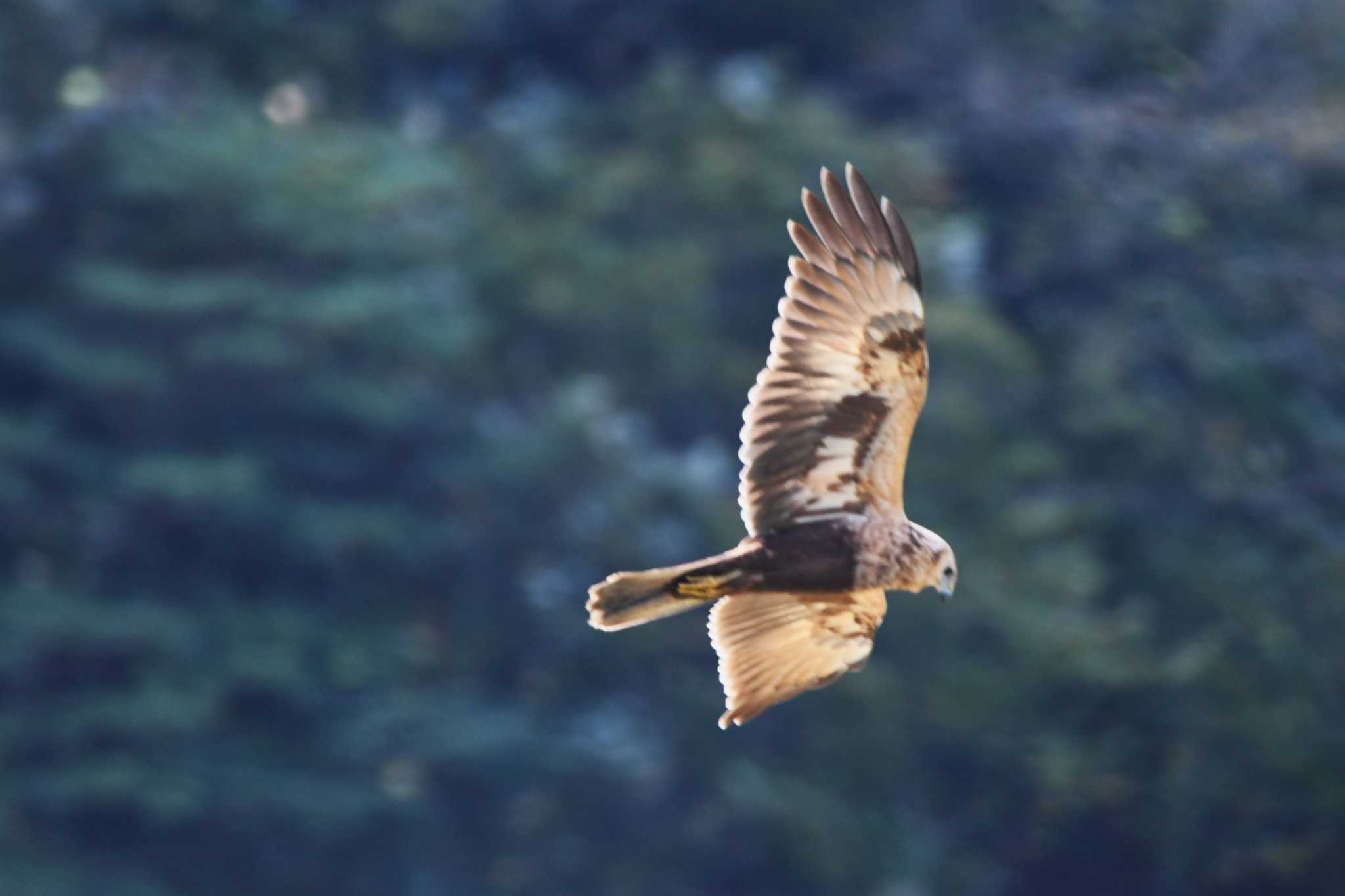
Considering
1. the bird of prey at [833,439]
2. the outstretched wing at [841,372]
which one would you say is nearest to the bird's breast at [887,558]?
the bird of prey at [833,439]

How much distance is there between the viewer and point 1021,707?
17.2m

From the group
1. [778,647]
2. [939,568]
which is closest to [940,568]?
[939,568]

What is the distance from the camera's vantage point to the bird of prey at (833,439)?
19.3 feet

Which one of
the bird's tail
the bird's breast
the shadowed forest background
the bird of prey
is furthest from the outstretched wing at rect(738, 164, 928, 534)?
the shadowed forest background

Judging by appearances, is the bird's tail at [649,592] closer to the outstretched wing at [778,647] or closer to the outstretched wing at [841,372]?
the outstretched wing at [841,372]

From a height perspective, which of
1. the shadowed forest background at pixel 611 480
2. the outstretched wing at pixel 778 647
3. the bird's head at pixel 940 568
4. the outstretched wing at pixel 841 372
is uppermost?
the shadowed forest background at pixel 611 480

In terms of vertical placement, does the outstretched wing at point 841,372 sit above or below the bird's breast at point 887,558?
above

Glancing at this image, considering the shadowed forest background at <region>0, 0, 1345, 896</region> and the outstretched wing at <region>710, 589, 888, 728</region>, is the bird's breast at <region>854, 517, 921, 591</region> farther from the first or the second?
the shadowed forest background at <region>0, 0, 1345, 896</region>

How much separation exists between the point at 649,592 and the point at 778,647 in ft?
2.31

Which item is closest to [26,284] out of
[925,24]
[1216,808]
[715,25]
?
[715,25]

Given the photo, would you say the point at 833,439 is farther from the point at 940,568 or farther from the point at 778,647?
the point at 778,647

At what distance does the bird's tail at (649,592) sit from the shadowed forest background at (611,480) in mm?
10478

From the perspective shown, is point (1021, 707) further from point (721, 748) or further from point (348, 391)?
point (348, 391)

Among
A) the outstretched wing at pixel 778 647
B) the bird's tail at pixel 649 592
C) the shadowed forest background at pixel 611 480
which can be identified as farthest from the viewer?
the shadowed forest background at pixel 611 480
